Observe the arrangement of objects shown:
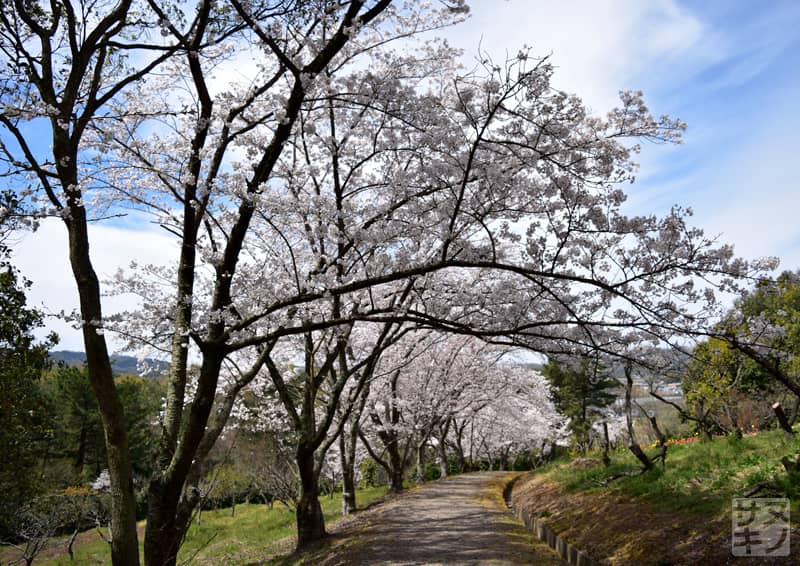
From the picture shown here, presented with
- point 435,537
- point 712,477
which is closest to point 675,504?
point 712,477

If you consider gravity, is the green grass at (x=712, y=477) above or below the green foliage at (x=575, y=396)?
below

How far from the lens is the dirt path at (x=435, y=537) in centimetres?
680

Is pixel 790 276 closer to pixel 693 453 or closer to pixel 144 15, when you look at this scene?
pixel 693 453

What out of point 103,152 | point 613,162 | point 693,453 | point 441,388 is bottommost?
point 693,453

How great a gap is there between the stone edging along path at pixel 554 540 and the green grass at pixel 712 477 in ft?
3.59

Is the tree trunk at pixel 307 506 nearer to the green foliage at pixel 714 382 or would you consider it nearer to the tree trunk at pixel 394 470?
the green foliage at pixel 714 382

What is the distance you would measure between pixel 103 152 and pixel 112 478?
4412 millimetres

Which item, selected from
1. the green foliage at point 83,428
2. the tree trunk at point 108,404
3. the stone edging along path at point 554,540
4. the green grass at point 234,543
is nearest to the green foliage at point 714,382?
the stone edging along path at point 554,540

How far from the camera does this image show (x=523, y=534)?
843 centimetres

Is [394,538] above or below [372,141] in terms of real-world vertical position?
below

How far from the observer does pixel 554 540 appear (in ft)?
23.7

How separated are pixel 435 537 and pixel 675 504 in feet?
12.3

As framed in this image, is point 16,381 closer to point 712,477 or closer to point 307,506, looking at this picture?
point 307,506

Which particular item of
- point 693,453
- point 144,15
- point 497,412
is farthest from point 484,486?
point 144,15
